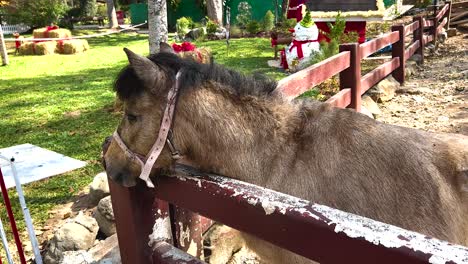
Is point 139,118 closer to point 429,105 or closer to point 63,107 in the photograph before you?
point 429,105

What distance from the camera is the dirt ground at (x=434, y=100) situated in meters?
6.75

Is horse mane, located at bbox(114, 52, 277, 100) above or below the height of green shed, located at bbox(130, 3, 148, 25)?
below

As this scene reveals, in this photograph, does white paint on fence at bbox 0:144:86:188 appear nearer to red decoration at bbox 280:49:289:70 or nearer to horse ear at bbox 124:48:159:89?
horse ear at bbox 124:48:159:89

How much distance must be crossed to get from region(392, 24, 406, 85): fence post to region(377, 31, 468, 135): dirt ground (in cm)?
25

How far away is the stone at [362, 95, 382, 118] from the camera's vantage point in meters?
7.19

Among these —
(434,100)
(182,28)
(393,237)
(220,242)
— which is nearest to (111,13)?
(182,28)

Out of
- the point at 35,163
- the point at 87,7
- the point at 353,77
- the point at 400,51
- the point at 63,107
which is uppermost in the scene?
the point at 87,7

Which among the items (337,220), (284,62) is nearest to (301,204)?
(337,220)

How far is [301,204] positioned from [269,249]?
47.7 inches

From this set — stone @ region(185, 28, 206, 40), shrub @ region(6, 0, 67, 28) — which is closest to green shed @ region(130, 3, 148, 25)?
shrub @ region(6, 0, 67, 28)

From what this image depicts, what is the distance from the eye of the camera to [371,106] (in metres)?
7.29

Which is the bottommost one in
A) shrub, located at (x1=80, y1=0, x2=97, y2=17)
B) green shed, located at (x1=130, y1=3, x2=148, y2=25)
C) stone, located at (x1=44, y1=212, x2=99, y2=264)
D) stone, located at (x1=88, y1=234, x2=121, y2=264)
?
stone, located at (x1=44, y1=212, x2=99, y2=264)

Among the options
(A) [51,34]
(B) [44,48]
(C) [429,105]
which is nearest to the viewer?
(C) [429,105]

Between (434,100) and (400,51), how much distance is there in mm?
1593
